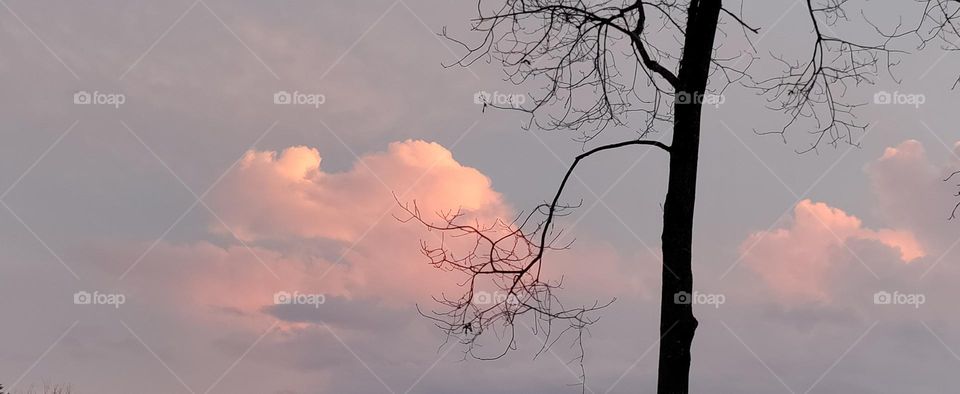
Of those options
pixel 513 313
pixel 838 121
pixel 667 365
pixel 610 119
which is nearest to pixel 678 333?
pixel 667 365

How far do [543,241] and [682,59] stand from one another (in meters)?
2.01

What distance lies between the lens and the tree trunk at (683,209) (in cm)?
749

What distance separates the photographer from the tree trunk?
24.6ft

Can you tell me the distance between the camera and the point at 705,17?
26.4ft

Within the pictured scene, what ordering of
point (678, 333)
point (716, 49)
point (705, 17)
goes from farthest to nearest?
point (716, 49) → point (705, 17) → point (678, 333)

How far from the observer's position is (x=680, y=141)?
25.6 ft

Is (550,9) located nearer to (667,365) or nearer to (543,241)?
(543,241)

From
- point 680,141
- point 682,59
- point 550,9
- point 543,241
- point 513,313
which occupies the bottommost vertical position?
point 513,313

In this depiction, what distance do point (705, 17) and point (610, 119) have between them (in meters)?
1.38

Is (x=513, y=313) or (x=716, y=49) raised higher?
(x=716, y=49)

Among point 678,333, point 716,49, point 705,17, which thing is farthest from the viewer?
point 716,49

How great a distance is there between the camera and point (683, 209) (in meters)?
7.65

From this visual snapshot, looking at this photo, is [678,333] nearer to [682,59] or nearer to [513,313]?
[513,313]

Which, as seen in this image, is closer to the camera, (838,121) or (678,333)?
(678,333)
